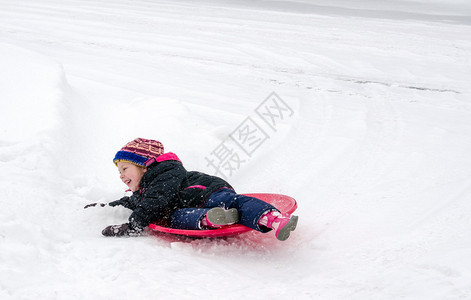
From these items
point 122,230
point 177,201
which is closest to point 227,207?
point 177,201

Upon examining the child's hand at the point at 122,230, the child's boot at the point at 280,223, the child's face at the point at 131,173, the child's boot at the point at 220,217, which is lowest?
the child's hand at the point at 122,230

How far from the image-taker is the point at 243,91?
622cm

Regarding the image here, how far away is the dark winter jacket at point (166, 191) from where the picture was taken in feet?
8.81

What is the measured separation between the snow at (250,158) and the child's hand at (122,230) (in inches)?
3.2

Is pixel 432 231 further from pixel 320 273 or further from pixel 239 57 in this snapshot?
pixel 239 57

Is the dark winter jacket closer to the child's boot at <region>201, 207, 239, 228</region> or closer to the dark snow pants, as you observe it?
the dark snow pants

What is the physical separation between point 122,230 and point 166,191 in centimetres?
35

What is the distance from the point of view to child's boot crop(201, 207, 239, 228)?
250 centimetres

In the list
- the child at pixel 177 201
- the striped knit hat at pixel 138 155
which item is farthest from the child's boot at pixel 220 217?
the striped knit hat at pixel 138 155

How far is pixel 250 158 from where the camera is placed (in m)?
4.22

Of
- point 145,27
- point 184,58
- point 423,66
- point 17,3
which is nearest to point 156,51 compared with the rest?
point 184,58

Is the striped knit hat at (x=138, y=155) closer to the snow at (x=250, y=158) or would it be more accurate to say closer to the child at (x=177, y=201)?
the child at (x=177, y=201)

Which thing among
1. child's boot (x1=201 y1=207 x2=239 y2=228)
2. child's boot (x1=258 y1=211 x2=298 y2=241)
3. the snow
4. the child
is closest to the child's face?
the child

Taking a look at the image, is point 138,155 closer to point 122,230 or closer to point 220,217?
point 122,230
